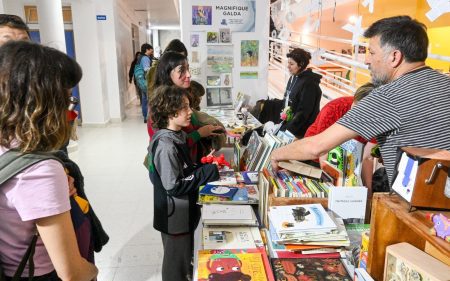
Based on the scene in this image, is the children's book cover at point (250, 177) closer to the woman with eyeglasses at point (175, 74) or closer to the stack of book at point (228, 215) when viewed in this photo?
the stack of book at point (228, 215)

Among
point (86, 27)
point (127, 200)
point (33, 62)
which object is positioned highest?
point (86, 27)

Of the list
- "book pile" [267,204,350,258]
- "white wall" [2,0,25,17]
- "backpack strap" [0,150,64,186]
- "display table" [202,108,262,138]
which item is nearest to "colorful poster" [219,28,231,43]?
"display table" [202,108,262,138]

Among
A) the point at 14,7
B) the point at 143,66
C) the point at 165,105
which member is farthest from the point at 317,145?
the point at 14,7

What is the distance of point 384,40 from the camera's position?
4.76ft

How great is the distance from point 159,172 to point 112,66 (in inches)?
254

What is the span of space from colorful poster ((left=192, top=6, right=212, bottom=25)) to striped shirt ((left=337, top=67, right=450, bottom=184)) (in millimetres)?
3392

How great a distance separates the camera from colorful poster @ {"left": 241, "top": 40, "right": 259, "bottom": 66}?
4531mm

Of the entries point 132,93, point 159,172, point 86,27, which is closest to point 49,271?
point 159,172

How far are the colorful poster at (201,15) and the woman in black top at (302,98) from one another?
1.20 m

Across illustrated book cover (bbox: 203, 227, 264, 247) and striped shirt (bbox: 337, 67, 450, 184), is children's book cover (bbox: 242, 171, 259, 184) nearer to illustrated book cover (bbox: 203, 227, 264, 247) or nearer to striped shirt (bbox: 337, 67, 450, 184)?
illustrated book cover (bbox: 203, 227, 264, 247)

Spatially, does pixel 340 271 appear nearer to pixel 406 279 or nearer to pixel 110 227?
pixel 406 279

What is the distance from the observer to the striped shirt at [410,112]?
129 cm

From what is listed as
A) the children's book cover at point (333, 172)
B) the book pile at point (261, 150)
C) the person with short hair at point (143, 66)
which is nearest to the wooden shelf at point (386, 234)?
the children's book cover at point (333, 172)

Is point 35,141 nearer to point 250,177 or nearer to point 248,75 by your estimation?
point 250,177
